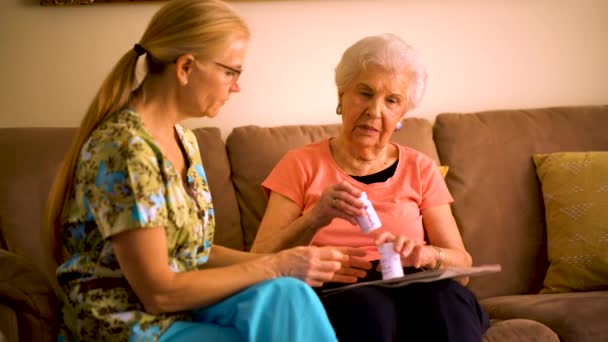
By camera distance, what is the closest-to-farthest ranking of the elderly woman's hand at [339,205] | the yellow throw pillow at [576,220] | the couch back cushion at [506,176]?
the elderly woman's hand at [339,205], the yellow throw pillow at [576,220], the couch back cushion at [506,176]

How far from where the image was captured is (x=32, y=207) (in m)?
2.07

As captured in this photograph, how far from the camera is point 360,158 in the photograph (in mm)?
2170

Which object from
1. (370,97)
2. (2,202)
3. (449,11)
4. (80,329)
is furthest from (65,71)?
(449,11)

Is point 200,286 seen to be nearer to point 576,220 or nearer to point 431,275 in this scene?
point 431,275

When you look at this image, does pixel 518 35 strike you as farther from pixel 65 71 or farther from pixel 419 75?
pixel 65 71

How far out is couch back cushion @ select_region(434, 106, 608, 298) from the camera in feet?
7.82

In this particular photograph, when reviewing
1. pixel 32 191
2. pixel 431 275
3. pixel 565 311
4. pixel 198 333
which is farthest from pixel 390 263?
pixel 32 191

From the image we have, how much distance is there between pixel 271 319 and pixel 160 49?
0.59 metres

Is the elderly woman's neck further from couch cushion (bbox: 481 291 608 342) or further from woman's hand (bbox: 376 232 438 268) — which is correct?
couch cushion (bbox: 481 291 608 342)

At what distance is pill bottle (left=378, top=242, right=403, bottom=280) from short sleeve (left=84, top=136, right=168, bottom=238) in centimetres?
54

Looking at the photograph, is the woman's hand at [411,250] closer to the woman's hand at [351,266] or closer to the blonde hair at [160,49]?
the woman's hand at [351,266]

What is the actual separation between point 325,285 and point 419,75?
2.28 feet

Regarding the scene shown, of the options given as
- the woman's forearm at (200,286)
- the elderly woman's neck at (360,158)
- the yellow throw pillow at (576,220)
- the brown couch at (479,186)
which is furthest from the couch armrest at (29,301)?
the yellow throw pillow at (576,220)

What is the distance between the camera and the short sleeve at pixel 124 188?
→ 4.45ft
